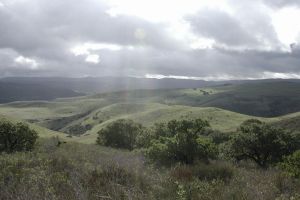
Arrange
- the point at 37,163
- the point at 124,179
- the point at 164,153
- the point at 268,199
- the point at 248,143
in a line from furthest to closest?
the point at 248,143, the point at 164,153, the point at 37,163, the point at 124,179, the point at 268,199

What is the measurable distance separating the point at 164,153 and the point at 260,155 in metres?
16.0

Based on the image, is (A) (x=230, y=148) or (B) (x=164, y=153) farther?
(A) (x=230, y=148)

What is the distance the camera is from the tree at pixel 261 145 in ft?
107

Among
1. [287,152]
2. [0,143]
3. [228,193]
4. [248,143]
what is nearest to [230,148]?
[248,143]

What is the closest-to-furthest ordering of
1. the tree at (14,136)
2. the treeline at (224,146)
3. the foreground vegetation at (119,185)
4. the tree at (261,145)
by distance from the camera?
the foreground vegetation at (119,185) < the treeline at (224,146) < the tree at (261,145) < the tree at (14,136)

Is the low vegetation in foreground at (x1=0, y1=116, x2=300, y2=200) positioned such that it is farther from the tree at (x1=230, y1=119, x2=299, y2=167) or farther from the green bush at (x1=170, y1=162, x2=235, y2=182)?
the tree at (x1=230, y1=119, x2=299, y2=167)

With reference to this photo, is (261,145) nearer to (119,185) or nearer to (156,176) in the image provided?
(156,176)

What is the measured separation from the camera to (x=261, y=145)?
3266 centimetres

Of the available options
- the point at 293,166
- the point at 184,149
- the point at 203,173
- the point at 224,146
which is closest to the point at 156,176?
the point at 203,173

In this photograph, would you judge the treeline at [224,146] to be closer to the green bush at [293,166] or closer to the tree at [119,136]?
the green bush at [293,166]

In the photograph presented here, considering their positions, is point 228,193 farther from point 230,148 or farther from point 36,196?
point 230,148

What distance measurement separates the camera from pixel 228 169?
45.0 ft

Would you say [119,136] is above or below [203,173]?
below

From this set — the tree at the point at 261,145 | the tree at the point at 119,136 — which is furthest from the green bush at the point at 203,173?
the tree at the point at 119,136
